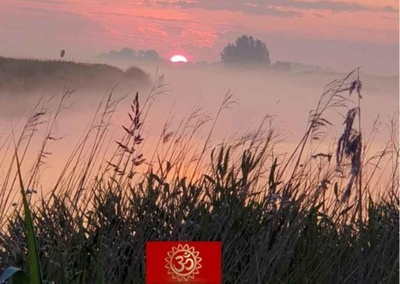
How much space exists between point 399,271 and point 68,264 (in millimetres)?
1691

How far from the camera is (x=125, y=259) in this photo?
463 centimetres

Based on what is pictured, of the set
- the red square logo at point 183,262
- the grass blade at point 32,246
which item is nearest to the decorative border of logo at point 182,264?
the red square logo at point 183,262

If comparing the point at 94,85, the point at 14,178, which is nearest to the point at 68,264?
the point at 14,178

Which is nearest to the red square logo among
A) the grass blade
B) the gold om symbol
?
the gold om symbol

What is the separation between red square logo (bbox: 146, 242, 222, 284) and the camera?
4008mm

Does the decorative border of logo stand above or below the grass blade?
below

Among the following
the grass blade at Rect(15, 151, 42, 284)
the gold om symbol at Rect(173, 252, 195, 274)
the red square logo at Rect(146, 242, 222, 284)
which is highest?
the grass blade at Rect(15, 151, 42, 284)

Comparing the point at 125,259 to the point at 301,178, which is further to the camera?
the point at 301,178

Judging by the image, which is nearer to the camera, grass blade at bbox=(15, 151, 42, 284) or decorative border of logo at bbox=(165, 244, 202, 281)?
grass blade at bbox=(15, 151, 42, 284)

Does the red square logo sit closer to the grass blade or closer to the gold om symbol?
the gold om symbol

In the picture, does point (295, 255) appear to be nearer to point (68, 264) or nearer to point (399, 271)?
point (399, 271)

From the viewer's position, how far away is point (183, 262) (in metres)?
4.07

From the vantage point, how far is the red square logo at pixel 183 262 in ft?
13.1

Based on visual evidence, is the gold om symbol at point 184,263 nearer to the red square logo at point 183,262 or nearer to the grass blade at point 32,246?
the red square logo at point 183,262
